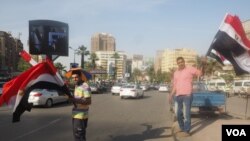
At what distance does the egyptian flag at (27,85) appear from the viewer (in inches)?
310

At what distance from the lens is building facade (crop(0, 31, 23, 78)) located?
289ft

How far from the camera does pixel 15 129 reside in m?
12.5

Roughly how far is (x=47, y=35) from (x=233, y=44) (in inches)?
1097

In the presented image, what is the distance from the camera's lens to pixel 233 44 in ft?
40.9

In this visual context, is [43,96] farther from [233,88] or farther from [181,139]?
[233,88]

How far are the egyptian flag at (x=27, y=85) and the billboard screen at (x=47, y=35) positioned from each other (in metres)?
27.5

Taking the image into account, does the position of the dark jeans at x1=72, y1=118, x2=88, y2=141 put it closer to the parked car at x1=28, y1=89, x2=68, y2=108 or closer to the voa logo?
the voa logo

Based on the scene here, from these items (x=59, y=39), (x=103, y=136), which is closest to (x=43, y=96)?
(x=103, y=136)

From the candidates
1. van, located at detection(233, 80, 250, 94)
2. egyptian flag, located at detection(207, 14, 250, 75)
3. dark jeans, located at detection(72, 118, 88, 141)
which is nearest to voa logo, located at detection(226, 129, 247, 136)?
dark jeans, located at detection(72, 118, 88, 141)

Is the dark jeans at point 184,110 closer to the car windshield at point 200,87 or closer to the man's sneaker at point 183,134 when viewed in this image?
the man's sneaker at point 183,134

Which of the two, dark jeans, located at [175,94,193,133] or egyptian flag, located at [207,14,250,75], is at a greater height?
egyptian flag, located at [207,14,250,75]

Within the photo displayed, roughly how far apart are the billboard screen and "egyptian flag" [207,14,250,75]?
2483 centimetres

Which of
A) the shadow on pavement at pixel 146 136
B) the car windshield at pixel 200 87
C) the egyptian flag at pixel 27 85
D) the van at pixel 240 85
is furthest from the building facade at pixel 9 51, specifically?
the egyptian flag at pixel 27 85

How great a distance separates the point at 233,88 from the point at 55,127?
42.3 m
